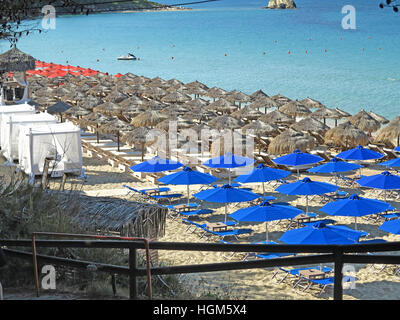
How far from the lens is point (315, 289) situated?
34.7 ft

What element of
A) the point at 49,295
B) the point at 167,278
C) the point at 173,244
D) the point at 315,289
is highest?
the point at 173,244

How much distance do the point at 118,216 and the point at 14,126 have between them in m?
11.1

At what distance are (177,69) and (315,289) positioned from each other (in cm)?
7024

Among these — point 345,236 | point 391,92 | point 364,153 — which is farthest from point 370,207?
point 391,92

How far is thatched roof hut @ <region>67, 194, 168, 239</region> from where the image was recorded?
7857mm

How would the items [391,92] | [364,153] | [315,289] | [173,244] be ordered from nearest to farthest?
[173,244] → [315,289] → [364,153] → [391,92]

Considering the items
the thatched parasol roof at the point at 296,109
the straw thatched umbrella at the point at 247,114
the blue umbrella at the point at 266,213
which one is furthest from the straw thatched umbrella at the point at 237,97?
the blue umbrella at the point at 266,213

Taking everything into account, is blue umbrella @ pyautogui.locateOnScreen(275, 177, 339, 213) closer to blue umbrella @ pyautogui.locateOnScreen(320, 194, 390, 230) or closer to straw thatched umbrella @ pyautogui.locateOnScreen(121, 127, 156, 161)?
blue umbrella @ pyautogui.locateOnScreen(320, 194, 390, 230)

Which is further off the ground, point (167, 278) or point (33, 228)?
point (33, 228)

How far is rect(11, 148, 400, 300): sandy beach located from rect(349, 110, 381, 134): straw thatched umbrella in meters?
3.48

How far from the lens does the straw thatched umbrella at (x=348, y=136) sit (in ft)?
71.9

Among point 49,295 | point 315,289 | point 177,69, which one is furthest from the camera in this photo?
point 177,69

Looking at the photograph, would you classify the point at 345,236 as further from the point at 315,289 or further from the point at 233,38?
the point at 233,38
